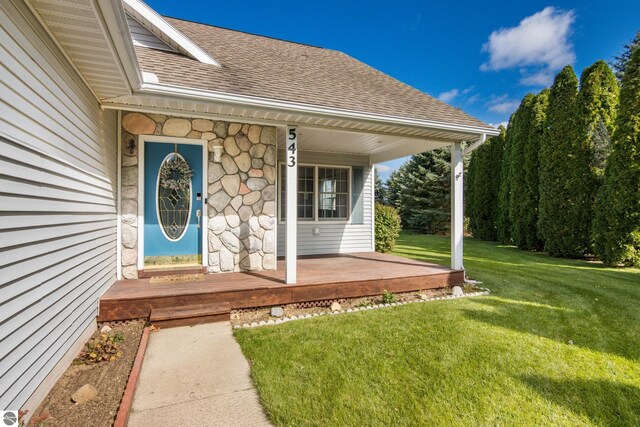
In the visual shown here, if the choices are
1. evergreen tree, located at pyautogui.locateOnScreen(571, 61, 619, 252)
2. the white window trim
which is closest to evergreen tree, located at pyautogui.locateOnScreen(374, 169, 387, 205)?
evergreen tree, located at pyautogui.locateOnScreen(571, 61, 619, 252)

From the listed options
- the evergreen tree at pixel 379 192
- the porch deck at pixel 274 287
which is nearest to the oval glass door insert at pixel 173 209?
the porch deck at pixel 274 287

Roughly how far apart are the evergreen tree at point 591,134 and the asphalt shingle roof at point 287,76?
4.95m

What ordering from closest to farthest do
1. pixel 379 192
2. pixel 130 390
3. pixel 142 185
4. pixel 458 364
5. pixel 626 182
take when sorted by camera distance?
pixel 130 390
pixel 458 364
pixel 142 185
pixel 626 182
pixel 379 192

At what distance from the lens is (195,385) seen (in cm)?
243

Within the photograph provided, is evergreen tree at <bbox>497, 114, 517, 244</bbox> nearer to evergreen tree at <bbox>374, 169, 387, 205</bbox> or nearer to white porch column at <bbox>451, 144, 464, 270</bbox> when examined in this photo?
white porch column at <bbox>451, 144, 464, 270</bbox>

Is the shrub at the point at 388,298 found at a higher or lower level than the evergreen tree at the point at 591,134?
lower

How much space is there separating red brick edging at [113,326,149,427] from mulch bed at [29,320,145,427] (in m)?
0.05

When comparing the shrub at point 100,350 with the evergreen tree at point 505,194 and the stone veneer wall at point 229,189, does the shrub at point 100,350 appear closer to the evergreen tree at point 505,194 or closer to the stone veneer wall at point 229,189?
the stone veneer wall at point 229,189

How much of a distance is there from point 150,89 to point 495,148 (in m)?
12.6

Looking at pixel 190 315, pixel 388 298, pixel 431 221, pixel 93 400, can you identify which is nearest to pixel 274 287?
pixel 190 315

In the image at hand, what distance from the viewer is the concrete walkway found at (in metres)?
2.06

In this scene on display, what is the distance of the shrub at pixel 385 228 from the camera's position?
8.57 meters

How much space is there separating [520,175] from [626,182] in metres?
3.47

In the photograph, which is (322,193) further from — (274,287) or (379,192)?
(379,192)
